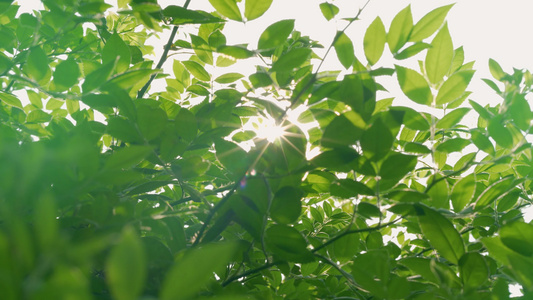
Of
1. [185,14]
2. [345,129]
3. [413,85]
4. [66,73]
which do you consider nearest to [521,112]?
[413,85]

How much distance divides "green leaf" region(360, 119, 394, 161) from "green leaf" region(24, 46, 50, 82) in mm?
894

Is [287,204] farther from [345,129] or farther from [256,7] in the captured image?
[256,7]

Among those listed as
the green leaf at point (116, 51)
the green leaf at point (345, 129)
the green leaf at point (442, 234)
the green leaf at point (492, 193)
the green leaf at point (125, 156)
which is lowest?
the green leaf at point (442, 234)

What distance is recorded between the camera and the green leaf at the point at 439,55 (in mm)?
1011

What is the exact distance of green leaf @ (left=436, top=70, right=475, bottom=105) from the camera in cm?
106

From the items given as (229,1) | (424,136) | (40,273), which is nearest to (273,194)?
(229,1)

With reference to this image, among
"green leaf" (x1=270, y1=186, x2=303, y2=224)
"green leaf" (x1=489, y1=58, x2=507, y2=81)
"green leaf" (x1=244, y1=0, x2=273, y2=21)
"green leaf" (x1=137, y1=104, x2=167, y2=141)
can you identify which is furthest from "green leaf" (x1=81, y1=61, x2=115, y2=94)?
"green leaf" (x1=489, y1=58, x2=507, y2=81)

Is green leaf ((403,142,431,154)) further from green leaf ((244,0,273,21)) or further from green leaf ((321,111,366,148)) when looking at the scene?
green leaf ((244,0,273,21))

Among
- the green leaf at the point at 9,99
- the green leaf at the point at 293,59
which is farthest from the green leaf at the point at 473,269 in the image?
the green leaf at the point at 9,99

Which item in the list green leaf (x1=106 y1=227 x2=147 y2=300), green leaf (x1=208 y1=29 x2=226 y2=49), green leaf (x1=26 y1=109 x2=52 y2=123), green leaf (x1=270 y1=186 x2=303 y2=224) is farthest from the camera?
green leaf (x1=26 y1=109 x2=52 y2=123)

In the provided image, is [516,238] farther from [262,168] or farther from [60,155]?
[60,155]

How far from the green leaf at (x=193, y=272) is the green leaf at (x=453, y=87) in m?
0.87

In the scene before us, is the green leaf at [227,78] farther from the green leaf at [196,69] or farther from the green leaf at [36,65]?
the green leaf at [36,65]

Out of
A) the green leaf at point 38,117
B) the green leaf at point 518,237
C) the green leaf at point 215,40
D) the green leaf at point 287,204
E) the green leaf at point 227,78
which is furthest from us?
the green leaf at point 38,117
